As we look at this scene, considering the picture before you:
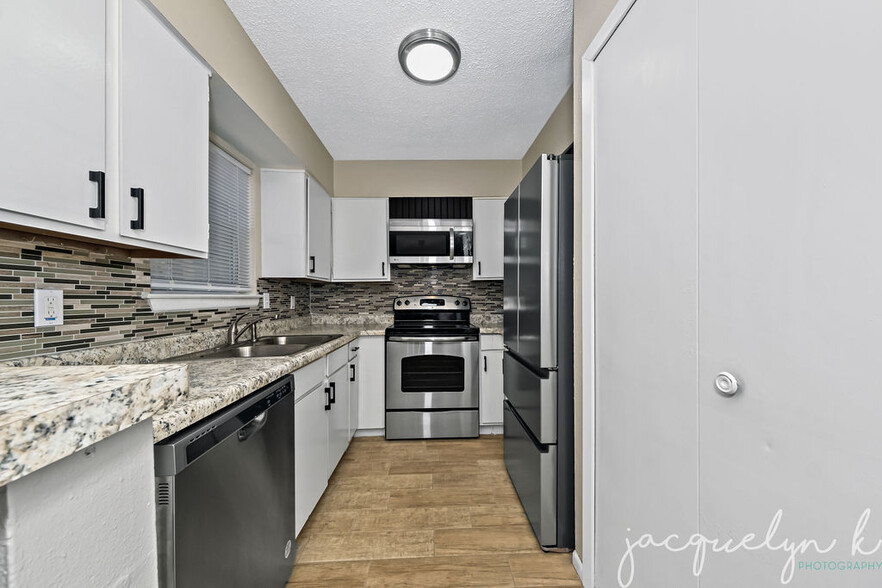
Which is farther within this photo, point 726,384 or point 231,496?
point 231,496

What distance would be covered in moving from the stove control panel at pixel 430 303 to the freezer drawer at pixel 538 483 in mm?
1622

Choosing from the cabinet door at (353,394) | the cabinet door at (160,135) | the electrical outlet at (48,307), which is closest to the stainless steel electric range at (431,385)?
the cabinet door at (353,394)

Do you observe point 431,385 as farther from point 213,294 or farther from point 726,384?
point 726,384

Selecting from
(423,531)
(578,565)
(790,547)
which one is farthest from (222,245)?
(790,547)

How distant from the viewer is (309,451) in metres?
1.92

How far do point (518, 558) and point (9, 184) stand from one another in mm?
2115

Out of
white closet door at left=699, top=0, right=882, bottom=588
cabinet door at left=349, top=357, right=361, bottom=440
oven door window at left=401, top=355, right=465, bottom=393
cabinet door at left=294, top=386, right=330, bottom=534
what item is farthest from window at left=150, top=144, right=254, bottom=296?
white closet door at left=699, top=0, right=882, bottom=588

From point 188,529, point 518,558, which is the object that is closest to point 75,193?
point 188,529

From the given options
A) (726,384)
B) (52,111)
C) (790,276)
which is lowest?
(726,384)

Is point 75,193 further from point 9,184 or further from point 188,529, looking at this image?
point 188,529

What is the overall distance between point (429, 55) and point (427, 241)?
1.71 meters

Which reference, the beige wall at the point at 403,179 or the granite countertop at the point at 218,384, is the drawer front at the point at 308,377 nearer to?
the granite countertop at the point at 218,384

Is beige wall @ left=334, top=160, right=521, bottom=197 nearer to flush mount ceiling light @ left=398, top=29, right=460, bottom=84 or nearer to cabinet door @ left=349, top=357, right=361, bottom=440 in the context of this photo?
flush mount ceiling light @ left=398, top=29, right=460, bottom=84

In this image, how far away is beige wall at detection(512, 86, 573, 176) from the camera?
2.45m
